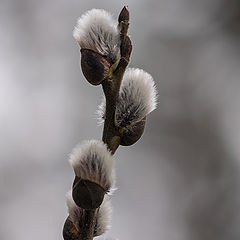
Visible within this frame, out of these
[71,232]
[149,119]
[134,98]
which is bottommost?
[71,232]

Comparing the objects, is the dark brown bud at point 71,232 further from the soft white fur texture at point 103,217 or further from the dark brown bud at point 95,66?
the dark brown bud at point 95,66

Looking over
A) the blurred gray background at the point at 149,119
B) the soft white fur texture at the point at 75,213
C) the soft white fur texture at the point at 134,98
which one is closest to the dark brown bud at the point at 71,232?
the soft white fur texture at the point at 75,213

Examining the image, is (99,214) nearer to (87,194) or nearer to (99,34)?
(87,194)

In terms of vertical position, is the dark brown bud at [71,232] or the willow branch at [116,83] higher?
the willow branch at [116,83]

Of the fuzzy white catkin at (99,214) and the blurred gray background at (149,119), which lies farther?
the blurred gray background at (149,119)

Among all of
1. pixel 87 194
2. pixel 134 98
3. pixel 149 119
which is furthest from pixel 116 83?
pixel 149 119

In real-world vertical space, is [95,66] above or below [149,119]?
below
